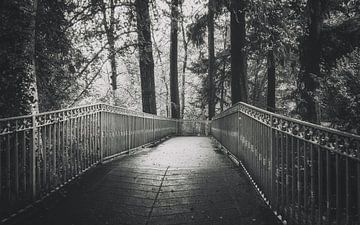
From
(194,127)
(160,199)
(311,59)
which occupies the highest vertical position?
(311,59)

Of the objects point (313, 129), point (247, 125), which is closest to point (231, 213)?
point (313, 129)

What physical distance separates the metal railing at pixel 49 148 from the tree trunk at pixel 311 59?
6193 millimetres

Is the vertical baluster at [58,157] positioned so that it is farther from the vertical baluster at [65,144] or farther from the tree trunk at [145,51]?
Result: the tree trunk at [145,51]

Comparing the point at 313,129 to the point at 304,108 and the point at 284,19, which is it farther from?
the point at 284,19

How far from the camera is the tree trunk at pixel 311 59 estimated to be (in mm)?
10977

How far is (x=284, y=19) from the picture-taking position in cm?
1239

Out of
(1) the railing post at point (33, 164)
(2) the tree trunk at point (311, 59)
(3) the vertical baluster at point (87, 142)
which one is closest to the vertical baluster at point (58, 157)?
(1) the railing post at point (33, 164)

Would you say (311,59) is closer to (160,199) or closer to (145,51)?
(145,51)

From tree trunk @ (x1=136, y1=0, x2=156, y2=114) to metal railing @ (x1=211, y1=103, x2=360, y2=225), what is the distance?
14.9 ft

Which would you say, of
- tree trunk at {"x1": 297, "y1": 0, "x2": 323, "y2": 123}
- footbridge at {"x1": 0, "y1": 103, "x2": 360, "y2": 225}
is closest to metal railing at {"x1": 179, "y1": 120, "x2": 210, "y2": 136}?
tree trunk at {"x1": 297, "y1": 0, "x2": 323, "y2": 123}

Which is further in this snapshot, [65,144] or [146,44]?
[146,44]

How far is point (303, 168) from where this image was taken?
4.02m

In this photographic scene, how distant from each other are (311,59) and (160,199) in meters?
9.00

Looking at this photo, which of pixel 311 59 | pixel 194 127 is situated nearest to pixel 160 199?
pixel 311 59
